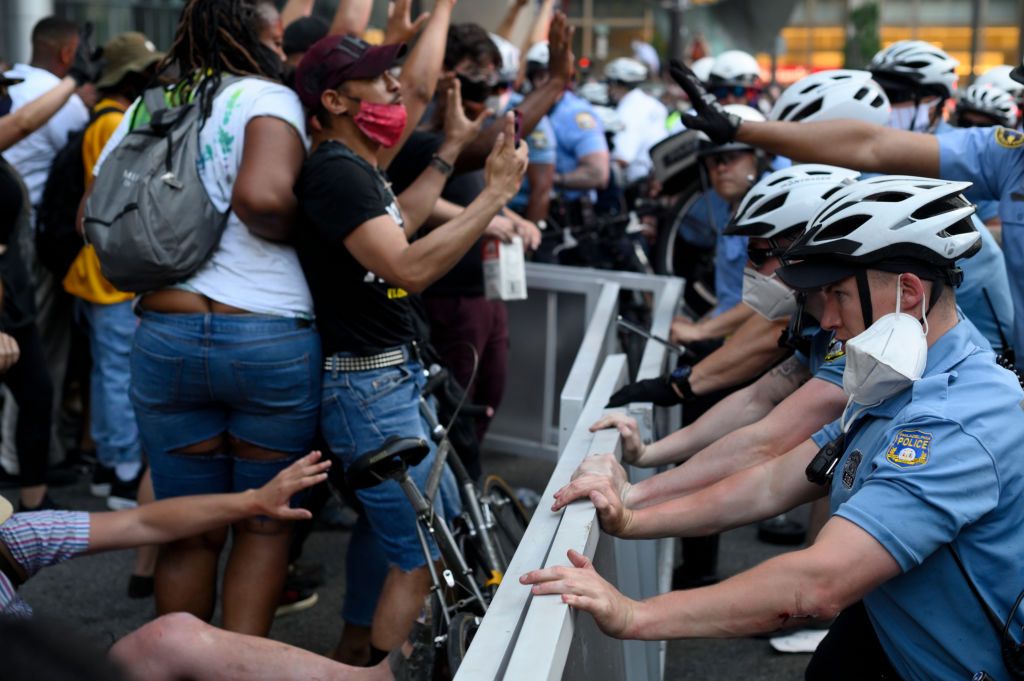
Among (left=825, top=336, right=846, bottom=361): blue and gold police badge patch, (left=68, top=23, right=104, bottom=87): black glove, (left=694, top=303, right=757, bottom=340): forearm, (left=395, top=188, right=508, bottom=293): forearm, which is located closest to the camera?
(left=825, top=336, right=846, bottom=361): blue and gold police badge patch

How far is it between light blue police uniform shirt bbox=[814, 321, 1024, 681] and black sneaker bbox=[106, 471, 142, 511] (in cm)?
444

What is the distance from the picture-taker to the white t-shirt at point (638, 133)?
469 inches

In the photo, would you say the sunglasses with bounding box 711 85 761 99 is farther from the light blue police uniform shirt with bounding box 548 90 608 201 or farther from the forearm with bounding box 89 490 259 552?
the forearm with bounding box 89 490 259 552

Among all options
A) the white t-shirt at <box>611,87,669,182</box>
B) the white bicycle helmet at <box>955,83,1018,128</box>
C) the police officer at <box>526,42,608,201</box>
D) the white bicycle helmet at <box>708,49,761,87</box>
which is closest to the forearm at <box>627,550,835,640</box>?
the white bicycle helmet at <box>955,83,1018,128</box>

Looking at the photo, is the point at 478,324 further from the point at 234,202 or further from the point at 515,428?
the point at 234,202

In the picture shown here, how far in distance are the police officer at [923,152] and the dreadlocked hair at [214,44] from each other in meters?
1.33

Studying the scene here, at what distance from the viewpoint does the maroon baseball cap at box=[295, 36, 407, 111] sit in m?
3.81

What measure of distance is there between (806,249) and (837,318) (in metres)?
0.16

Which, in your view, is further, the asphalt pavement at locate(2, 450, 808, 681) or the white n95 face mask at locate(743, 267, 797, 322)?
the asphalt pavement at locate(2, 450, 808, 681)

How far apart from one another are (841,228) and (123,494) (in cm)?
447

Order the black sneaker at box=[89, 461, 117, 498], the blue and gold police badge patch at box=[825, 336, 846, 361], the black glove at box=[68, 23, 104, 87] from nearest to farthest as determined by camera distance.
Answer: the blue and gold police badge patch at box=[825, 336, 846, 361], the black sneaker at box=[89, 461, 117, 498], the black glove at box=[68, 23, 104, 87]

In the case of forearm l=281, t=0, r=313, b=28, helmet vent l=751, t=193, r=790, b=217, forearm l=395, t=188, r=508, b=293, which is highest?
forearm l=281, t=0, r=313, b=28

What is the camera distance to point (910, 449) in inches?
92.3

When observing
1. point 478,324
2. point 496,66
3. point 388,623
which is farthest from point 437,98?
point 388,623
